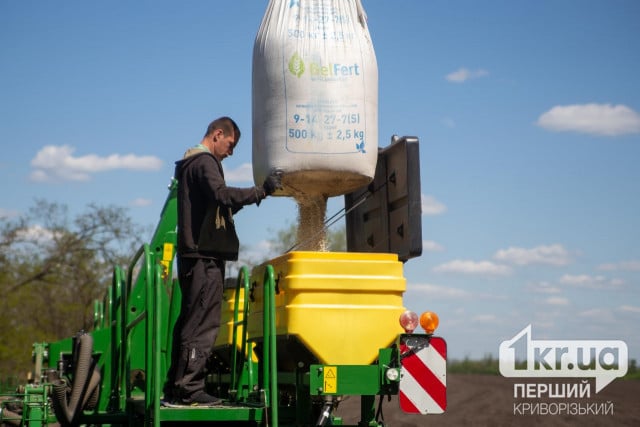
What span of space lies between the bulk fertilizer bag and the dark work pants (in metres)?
0.99

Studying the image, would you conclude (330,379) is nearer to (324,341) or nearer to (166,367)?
(324,341)

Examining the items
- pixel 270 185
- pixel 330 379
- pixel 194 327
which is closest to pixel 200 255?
pixel 194 327

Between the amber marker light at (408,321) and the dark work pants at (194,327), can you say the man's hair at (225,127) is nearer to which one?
the dark work pants at (194,327)

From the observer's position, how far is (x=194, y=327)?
6.57 metres

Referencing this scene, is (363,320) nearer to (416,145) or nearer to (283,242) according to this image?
(416,145)

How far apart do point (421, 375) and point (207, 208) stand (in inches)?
72.8

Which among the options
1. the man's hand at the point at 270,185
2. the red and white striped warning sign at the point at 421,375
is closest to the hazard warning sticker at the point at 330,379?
the red and white striped warning sign at the point at 421,375

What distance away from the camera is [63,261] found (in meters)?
37.9

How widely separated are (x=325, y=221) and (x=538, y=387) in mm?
18507

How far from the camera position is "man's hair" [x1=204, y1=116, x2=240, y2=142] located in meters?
7.09

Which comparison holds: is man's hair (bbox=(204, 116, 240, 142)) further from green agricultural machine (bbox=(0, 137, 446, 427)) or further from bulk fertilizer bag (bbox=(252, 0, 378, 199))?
green agricultural machine (bbox=(0, 137, 446, 427))

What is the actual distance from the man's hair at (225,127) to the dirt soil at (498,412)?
17.0ft

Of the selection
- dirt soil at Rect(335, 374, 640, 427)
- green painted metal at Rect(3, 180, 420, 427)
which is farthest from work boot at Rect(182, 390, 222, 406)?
dirt soil at Rect(335, 374, 640, 427)

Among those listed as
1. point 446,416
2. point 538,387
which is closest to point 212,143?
point 446,416
